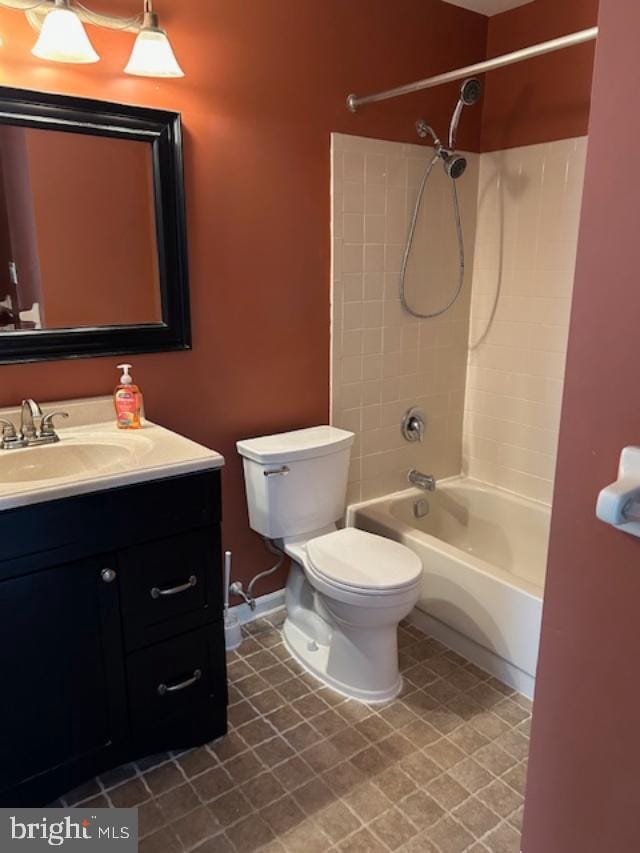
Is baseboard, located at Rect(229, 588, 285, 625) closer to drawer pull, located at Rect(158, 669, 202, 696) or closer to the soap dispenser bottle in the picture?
drawer pull, located at Rect(158, 669, 202, 696)

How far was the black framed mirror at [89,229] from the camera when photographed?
1829 millimetres

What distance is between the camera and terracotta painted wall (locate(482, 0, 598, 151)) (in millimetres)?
2459

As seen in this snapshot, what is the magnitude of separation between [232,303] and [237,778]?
1.52 meters

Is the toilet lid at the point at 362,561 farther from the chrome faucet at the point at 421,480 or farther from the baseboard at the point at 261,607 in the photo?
the chrome faucet at the point at 421,480

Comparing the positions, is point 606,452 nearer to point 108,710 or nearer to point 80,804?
point 108,710

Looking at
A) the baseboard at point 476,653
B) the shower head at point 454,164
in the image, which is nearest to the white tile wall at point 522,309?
the shower head at point 454,164

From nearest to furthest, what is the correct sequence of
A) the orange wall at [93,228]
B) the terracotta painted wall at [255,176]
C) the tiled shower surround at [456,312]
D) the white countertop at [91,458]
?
the white countertop at [91,458] < the orange wall at [93,228] < the terracotta painted wall at [255,176] < the tiled shower surround at [456,312]

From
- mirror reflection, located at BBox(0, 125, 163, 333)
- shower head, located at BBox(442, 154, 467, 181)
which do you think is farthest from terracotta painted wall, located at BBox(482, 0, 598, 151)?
mirror reflection, located at BBox(0, 125, 163, 333)

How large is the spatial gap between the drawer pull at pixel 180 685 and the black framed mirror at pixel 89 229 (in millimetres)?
1013

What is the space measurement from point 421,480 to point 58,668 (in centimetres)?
181

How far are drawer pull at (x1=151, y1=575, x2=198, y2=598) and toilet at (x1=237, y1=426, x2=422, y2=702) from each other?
1.60ft

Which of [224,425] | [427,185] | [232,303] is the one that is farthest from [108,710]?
[427,185]

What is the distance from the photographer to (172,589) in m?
1.73

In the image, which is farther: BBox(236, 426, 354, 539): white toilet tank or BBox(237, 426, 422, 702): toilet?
BBox(236, 426, 354, 539): white toilet tank
